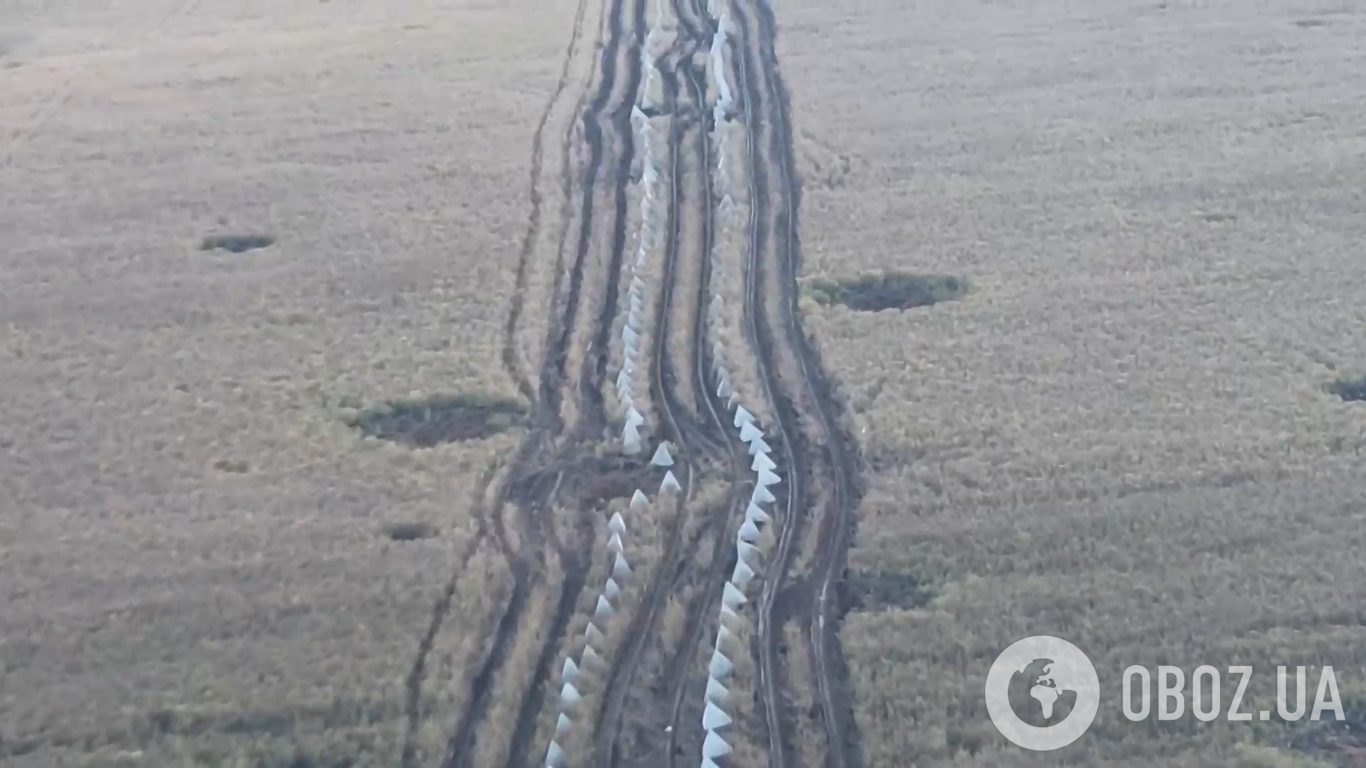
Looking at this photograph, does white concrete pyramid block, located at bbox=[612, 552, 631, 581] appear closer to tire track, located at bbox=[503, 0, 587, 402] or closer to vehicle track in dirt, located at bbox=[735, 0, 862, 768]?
vehicle track in dirt, located at bbox=[735, 0, 862, 768]

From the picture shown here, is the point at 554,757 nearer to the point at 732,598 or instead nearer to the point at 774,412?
the point at 732,598

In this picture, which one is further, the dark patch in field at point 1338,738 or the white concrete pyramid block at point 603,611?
the white concrete pyramid block at point 603,611

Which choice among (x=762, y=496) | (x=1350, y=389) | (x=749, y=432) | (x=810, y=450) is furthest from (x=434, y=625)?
(x=1350, y=389)

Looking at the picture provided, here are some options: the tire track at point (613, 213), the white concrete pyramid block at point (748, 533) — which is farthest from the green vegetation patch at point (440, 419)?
the white concrete pyramid block at point (748, 533)

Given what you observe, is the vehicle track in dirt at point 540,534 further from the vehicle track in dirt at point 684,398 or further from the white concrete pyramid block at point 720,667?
the white concrete pyramid block at point 720,667

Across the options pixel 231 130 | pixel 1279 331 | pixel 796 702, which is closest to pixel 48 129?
pixel 231 130

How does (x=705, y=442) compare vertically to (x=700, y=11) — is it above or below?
below

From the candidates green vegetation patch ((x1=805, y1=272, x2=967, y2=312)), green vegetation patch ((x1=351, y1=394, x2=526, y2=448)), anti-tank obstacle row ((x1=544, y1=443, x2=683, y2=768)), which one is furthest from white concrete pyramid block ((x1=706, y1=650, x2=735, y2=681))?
green vegetation patch ((x1=805, y1=272, x2=967, y2=312))

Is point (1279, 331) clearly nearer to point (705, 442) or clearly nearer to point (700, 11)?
point (705, 442)
